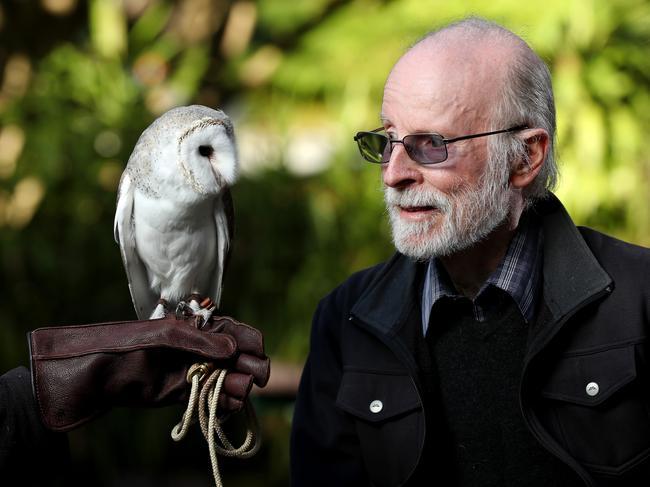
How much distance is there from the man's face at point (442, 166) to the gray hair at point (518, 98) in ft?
0.11

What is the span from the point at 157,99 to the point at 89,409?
141 inches

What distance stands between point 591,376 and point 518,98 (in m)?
0.62

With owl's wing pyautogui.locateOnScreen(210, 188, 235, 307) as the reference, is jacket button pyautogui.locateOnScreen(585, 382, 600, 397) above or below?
below

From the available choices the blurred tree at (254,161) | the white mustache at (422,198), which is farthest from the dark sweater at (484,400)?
the blurred tree at (254,161)

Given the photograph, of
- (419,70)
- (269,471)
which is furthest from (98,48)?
(419,70)

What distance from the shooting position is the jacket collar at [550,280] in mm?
1862

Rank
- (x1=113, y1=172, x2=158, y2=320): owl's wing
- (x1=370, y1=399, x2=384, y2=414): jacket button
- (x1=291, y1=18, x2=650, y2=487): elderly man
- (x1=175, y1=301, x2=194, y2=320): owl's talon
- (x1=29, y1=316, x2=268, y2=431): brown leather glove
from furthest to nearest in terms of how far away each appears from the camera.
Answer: (x1=113, y1=172, x2=158, y2=320): owl's wing
(x1=175, y1=301, x2=194, y2=320): owl's talon
(x1=370, y1=399, x2=384, y2=414): jacket button
(x1=291, y1=18, x2=650, y2=487): elderly man
(x1=29, y1=316, x2=268, y2=431): brown leather glove

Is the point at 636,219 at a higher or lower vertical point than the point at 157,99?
lower

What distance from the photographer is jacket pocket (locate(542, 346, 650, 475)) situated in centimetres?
177

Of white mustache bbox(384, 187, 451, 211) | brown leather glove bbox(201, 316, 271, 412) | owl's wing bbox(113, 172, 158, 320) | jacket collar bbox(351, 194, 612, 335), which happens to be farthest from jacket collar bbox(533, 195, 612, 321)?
owl's wing bbox(113, 172, 158, 320)

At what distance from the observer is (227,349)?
1.76m

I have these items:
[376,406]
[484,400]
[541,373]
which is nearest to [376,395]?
[376,406]

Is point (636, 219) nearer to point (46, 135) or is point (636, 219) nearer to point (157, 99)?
point (157, 99)

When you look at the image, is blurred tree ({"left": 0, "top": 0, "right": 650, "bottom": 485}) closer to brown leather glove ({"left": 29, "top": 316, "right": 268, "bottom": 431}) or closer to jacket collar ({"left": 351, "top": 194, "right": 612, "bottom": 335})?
jacket collar ({"left": 351, "top": 194, "right": 612, "bottom": 335})
